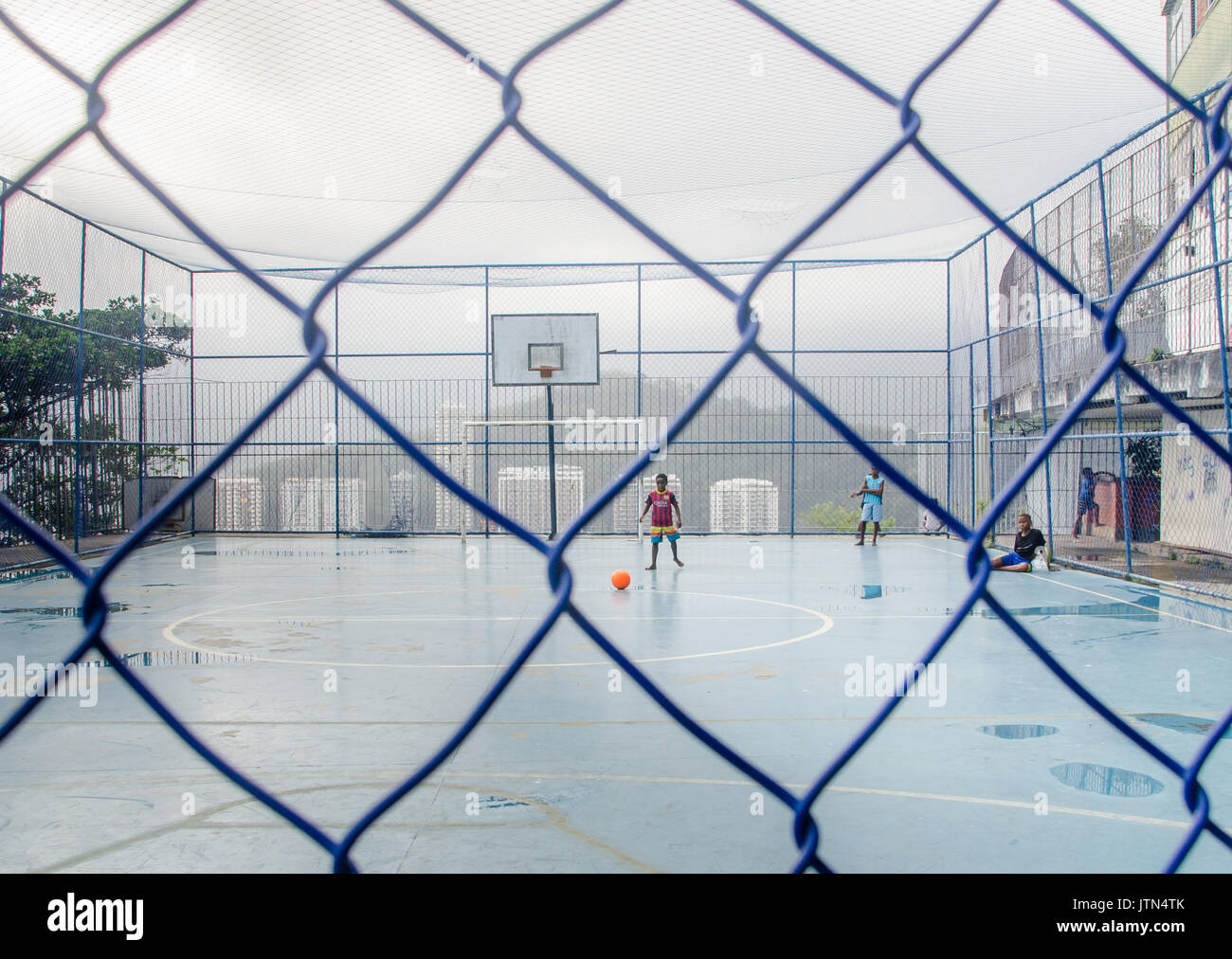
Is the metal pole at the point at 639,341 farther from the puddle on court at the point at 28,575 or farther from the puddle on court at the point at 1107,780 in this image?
the puddle on court at the point at 1107,780

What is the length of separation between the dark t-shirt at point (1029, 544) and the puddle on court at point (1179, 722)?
6424 mm

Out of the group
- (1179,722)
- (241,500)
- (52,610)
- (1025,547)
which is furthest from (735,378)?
(241,500)

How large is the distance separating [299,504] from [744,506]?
25.1 ft

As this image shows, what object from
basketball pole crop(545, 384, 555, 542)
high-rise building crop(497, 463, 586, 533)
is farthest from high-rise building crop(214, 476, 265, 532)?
basketball pole crop(545, 384, 555, 542)

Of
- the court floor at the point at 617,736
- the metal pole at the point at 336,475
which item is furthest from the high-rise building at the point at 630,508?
the court floor at the point at 617,736

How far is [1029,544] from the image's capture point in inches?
428

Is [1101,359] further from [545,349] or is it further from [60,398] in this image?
[60,398]

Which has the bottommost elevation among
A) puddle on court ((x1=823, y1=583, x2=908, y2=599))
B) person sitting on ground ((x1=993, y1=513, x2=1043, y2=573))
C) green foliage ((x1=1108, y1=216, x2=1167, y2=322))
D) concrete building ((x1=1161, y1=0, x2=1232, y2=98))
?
puddle on court ((x1=823, y1=583, x2=908, y2=599))

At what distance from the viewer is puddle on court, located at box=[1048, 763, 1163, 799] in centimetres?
361

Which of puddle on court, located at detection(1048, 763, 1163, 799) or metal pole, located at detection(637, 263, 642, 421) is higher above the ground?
metal pole, located at detection(637, 263, 642, 421)

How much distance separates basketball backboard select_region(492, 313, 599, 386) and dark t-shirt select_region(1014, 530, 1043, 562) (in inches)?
280

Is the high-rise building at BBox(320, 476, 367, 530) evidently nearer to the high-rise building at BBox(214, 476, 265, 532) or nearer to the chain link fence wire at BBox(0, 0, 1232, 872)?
the chain link fence wire at BBox(0, 0, 1232, 872)
